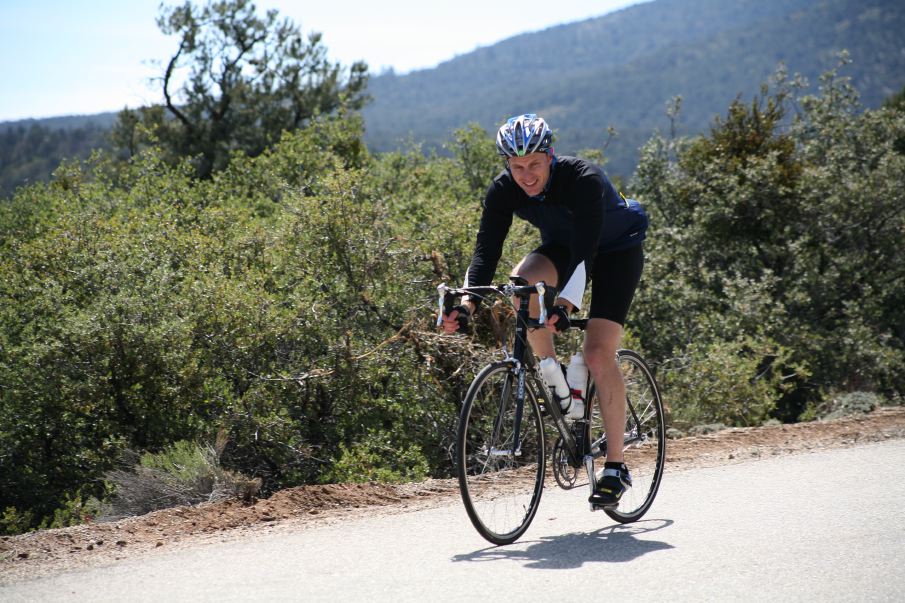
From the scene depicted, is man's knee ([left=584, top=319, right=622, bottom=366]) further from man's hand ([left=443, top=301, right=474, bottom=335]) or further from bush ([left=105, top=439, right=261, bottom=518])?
bush ([left=105, top=439, right=261, bottom=518])

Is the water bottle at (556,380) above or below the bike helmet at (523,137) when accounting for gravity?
below

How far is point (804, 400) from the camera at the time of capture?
19.1 meters

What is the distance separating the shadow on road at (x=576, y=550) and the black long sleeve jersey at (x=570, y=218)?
1245mm

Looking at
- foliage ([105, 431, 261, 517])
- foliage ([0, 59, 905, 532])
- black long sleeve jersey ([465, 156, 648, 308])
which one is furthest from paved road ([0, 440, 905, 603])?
foliage ([0, 59, 905, 532])

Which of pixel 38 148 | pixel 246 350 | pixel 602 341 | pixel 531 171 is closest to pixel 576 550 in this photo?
pixel 602 341

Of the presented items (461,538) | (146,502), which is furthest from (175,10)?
(461,538)

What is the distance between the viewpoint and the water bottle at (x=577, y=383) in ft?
16.5

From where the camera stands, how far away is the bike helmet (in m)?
4.66

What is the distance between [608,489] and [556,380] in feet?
2.13

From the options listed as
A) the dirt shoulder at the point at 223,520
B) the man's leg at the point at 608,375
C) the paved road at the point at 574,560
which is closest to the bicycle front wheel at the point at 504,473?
the paved road at the point at 574,560

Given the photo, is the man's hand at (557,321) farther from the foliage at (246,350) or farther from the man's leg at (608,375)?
the foliage at (246,350)

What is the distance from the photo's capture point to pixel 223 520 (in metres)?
5.30

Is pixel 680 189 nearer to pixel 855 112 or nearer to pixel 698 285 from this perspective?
pixel 698 285

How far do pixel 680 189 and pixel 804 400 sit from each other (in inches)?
257
